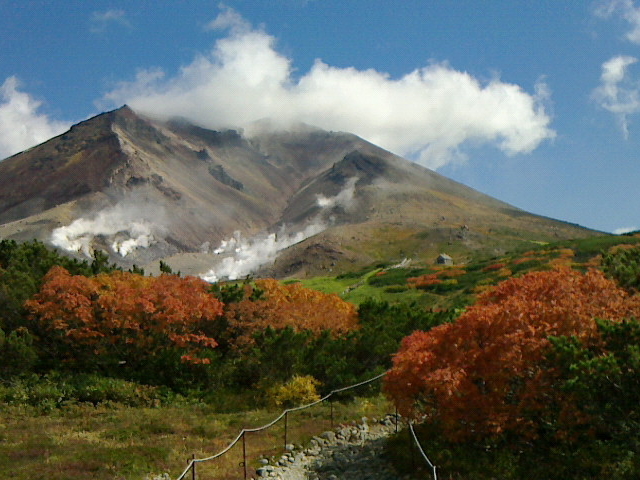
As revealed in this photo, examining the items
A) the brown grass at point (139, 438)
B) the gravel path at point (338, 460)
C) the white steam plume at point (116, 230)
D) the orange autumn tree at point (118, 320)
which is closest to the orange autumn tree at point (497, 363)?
the gravel path at point (338, 460)

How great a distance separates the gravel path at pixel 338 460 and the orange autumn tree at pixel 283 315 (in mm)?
8647

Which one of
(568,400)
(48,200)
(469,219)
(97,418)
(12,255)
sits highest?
(48,200)

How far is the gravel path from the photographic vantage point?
14.8 metres

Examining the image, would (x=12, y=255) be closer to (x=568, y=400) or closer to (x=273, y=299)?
(x=273, y=299)

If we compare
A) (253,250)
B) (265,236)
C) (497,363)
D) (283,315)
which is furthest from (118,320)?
(265,236)

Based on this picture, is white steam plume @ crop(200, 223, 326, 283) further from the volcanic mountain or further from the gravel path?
the gravel path

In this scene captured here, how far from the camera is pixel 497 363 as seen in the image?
13555 mm

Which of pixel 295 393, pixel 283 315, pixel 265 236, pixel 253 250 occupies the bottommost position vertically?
pixel 295 393

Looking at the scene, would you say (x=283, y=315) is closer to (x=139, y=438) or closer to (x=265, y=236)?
(x=139, y=438)

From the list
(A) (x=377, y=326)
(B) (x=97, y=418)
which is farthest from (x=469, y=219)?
(B) (x=97, y=418)

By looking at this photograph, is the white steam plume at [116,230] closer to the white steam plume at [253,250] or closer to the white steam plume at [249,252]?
the white steam plume at [253,250]

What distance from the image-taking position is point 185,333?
2692 centimetres

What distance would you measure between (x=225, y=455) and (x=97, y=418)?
7245 mm

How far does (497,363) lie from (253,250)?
156 metres
